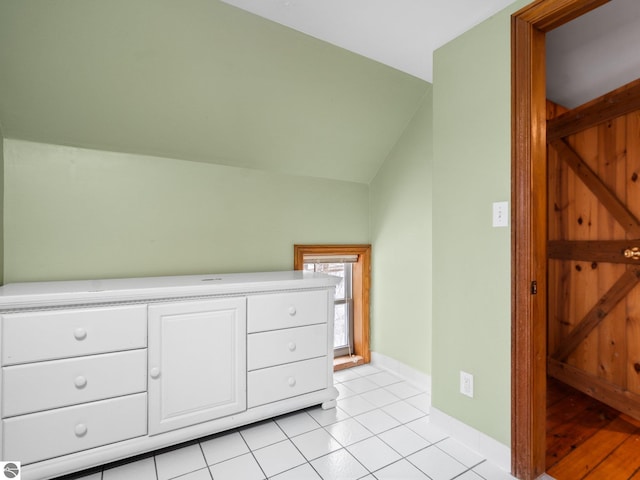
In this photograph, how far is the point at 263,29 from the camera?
6.08 feet

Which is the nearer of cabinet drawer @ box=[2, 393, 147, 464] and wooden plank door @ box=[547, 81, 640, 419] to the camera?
cabinet drawer @ box=[2, 393, 147, 464]

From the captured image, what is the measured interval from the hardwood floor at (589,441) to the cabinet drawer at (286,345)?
132cm

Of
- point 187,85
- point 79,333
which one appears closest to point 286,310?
point 79,333

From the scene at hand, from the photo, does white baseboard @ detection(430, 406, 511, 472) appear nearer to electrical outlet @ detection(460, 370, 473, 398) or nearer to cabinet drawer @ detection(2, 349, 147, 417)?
electrical outlet @ detection(460, 370, 473, 398)

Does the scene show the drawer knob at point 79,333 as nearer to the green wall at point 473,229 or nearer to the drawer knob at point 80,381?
the drawer knob at point 80,381

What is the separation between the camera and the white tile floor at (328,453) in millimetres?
1590

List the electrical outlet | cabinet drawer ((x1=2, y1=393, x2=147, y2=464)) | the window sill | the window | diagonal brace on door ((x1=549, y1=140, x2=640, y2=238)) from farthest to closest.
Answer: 1. the window
2. the window sill
3. diagonal brace on door ((x1=549, y1=140, x2=640, y2=238))
4. the electrical outlet
5. cabinet drawer ((x1=2, y1=393, x2=147, y2=464))

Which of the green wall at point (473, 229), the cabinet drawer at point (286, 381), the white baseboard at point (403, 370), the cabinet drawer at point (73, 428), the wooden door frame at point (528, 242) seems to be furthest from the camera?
the white baseboard at point (403, 370)

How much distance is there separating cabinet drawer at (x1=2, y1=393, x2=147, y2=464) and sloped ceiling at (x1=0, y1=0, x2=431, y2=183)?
1.44 m

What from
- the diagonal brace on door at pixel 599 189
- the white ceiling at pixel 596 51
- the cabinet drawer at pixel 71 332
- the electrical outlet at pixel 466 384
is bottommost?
the electrical outlet at pixel 466 384

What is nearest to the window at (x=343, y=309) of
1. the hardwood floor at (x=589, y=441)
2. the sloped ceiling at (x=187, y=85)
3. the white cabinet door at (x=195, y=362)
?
the sloped ceiling at (x=187, y=85)

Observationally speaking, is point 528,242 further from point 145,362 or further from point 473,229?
point 145,362

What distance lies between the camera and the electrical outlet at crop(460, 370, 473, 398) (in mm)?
1812

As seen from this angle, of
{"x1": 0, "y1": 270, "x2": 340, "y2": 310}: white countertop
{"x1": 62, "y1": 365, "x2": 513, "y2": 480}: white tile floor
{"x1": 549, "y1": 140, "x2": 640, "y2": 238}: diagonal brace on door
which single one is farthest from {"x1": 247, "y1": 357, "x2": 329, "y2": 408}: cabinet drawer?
{"x1": 549, "y1": 140, "x2": 640, "y2": 238}: diagonal brace on door
